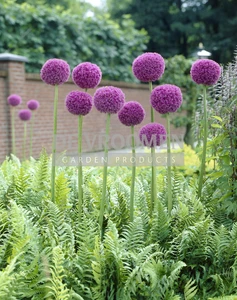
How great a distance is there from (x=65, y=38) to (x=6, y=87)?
3783mm

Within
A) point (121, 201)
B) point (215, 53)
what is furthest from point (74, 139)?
point (215, 53)

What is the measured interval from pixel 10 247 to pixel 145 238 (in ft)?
2.75

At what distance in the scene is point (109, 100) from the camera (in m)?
2.86

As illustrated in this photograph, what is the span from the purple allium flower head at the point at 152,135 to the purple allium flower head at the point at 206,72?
1.48ft

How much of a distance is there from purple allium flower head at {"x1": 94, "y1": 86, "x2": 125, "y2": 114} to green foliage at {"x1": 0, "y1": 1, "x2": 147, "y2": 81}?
33.0ft

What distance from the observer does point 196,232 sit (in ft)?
9.40

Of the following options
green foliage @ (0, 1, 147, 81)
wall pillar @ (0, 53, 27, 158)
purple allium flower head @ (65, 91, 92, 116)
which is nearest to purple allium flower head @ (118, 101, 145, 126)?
purple allium flower head @ (65, 91, 92, 116)

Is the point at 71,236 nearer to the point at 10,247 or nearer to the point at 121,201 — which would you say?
the point at 10,247

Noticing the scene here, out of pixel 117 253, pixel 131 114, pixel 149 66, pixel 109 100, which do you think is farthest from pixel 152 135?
pixel 117 253

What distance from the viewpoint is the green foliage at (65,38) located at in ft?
41.3

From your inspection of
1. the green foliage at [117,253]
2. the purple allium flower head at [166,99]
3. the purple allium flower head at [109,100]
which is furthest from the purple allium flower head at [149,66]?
the green foliage at [117,253]

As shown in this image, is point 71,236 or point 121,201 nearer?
point 71,236

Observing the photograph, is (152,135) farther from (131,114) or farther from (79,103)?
(79,103)

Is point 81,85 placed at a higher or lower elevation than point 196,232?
higher
